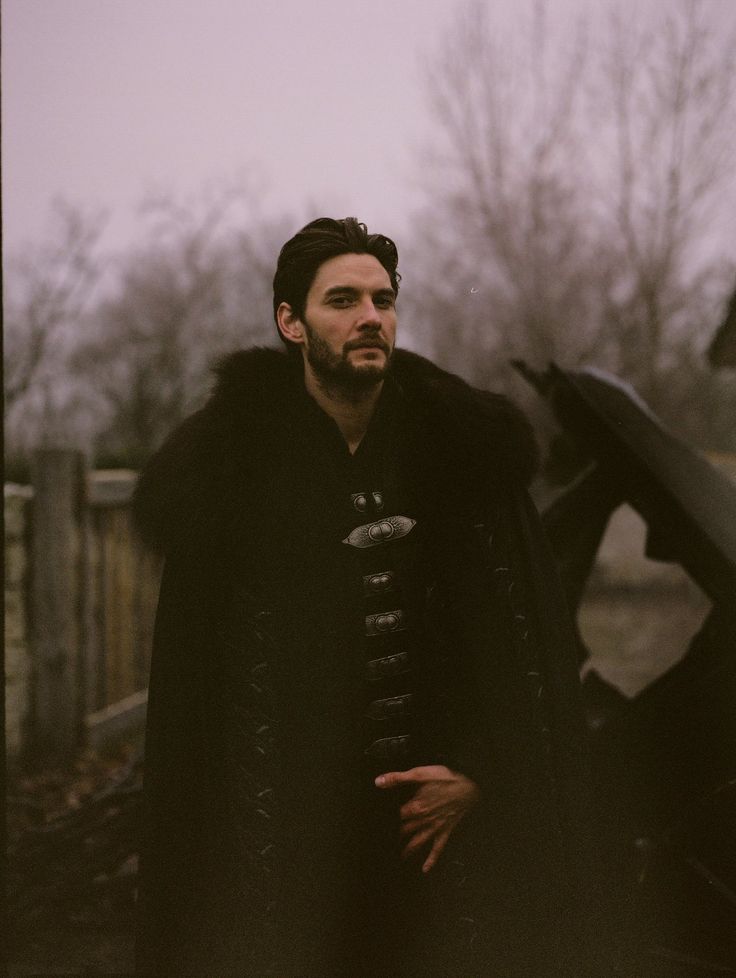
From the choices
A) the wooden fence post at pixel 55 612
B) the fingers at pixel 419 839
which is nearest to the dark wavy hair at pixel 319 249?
the fingers at pixel 419 839

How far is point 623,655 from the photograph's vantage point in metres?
8.66

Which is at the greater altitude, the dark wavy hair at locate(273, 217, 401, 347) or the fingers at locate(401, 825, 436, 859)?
the dark wavy hair at locate(273, 217, 401, 347)

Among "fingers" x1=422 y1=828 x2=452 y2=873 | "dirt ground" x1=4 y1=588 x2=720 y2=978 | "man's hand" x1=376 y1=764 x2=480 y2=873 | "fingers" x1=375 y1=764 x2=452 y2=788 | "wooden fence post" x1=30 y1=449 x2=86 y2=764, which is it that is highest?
"wooden fence post" x1=30 y1=449 x2=86 y2=764

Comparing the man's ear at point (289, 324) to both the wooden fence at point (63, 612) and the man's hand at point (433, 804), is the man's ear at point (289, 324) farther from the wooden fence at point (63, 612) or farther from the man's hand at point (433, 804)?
the wooden fence at point (63, 612)

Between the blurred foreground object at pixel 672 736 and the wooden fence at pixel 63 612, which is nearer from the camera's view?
the blurred foreground object at pixel 672 736

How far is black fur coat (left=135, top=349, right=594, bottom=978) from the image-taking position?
6.76 feet

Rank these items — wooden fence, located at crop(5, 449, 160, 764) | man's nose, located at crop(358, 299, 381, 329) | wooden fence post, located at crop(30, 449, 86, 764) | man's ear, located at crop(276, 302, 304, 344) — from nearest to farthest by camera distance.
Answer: man's nose, located at crop(358, 299, 381, 329)
man's ear, located at crop(276, 302, 304, 344)
wooden fence, located at crop(5, 449, 160, 764)
wooden fence post, located at crop(30, 449, 86, 764)

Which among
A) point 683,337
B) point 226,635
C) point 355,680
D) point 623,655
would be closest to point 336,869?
point 355,680

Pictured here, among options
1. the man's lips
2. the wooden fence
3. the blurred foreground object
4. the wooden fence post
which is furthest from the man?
the wooden fence post

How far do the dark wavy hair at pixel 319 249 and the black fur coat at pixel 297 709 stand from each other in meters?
0.33

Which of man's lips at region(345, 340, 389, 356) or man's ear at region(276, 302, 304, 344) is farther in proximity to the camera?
man's ear at region(276, 302, 304, 344)

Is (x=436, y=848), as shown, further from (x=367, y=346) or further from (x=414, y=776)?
(x=367, y=346)

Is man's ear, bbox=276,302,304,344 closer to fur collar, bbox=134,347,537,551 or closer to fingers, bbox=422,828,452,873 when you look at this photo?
fur collar, bbox=134,347,537,551

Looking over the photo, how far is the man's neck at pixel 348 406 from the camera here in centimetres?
214
